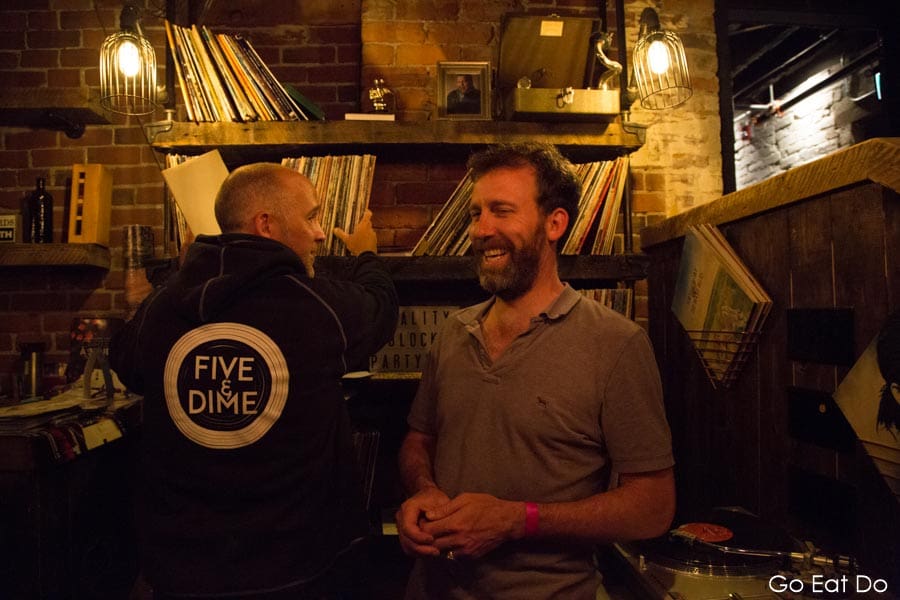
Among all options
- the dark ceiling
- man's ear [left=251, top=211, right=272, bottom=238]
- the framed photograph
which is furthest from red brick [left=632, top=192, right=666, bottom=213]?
man's ear [left=251, top=211, right=272, bottom=238]

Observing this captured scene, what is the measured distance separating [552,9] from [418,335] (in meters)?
1.42

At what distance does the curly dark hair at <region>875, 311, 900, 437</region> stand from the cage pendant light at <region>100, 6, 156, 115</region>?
84.8 inches

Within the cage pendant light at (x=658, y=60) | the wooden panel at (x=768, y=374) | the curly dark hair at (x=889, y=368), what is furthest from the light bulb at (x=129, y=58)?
the curly dark hair at (x=889, y=368)

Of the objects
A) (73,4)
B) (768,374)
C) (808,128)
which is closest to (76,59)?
(73,4)

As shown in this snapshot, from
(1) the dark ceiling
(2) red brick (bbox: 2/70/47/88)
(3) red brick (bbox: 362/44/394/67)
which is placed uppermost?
(1) the dark ceiling

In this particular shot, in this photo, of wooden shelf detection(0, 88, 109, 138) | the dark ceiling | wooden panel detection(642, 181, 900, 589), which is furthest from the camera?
the dark ceiling

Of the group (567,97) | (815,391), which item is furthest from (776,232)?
(567,97)

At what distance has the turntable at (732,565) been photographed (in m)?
1.05

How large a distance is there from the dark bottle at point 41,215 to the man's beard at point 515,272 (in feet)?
5.86

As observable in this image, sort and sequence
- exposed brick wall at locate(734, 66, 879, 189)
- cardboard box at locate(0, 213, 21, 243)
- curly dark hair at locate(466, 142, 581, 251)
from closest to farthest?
curly dark hair at locate(466, 142, 581, 251), cardboard box at locate(0, 213, 21, 243), exposed brick wall at locate(734, 66, 879, 189)

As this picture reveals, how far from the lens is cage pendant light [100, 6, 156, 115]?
185cm

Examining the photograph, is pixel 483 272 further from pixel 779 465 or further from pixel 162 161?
pixel 162 161

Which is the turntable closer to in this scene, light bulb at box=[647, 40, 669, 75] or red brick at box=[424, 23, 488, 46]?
light bulb at box=[647, 40, 669, 75]

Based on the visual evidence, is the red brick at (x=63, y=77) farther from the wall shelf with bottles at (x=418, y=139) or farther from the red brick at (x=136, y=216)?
the wall shelf with bottles at (x=418, y=139)
